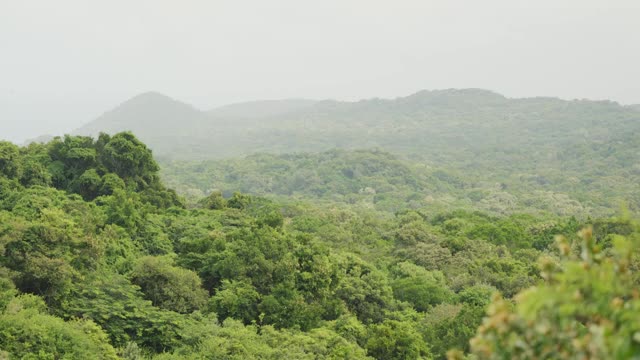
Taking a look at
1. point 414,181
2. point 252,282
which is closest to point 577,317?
point 252,282

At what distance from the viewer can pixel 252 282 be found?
68.3 ft

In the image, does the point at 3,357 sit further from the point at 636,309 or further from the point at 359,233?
the point at 359,233

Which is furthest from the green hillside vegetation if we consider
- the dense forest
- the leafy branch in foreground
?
the leafy branch in foreground

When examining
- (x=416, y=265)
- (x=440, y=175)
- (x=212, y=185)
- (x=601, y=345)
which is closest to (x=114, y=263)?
(x=416, y=265)

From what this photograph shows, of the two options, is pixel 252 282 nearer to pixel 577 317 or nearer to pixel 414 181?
pixel 577 317

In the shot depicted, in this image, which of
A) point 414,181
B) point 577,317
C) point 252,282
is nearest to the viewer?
point 577,317

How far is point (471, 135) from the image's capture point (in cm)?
18825

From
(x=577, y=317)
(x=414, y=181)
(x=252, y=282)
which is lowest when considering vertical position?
(x=414, y=181)

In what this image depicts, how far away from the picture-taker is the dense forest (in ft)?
12.6

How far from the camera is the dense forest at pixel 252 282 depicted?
12.6 feet

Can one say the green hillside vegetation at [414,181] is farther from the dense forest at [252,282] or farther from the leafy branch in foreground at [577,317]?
the leafy branch in foreground at [577,317]

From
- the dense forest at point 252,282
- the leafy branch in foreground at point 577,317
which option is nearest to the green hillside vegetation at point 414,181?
the dense forest at point 252,282

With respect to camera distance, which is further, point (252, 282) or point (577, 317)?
point (252, 282)

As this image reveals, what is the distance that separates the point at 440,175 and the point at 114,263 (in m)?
98.9
